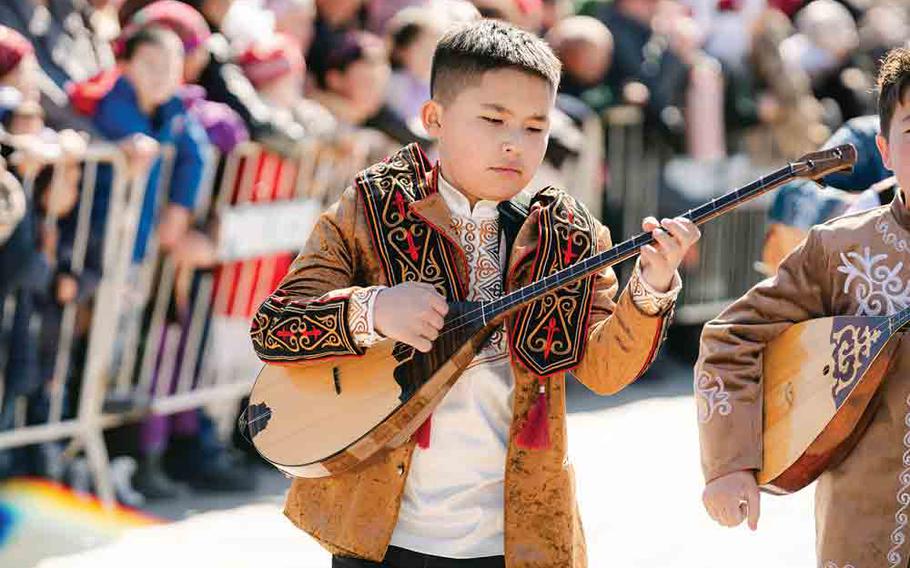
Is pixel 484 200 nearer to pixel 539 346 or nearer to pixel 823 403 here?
pixel 539 346

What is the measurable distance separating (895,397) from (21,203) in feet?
12.3

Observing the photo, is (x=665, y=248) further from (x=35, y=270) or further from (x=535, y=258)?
(x=35, y=270)

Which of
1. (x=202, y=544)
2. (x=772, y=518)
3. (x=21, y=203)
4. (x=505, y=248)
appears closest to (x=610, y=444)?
(x=772, y=518)

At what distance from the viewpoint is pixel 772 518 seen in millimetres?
6785

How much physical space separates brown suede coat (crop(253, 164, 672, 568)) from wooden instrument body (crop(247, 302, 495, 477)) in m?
0.09

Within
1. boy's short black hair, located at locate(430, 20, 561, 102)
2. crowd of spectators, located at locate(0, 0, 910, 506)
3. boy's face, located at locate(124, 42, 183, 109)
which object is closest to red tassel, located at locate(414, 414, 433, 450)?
boy's short black hair, located at locate(430, 20, 561, 102)

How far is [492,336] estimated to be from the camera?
3.45 meters

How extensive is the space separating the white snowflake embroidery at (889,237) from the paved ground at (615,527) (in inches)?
118

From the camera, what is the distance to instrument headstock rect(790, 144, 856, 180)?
3.22 meters

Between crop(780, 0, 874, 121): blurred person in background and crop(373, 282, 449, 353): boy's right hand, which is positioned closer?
crop(373, 282, 449, 353): boy's right hand

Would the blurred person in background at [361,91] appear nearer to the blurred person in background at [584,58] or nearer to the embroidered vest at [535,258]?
the blurred person in background at [584,58]

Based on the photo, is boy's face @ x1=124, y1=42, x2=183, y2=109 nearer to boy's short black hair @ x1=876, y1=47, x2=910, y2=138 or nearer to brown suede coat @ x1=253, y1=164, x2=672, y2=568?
brown suede coat @ x1=253, y1=164, x2=672, y2=568

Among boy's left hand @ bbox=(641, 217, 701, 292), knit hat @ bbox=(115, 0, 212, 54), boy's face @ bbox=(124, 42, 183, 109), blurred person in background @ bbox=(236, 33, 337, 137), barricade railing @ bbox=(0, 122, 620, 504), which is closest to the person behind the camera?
boy's left hand @ bbox=(641, 217, 701, 292)

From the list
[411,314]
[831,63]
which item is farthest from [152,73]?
[831,63]
